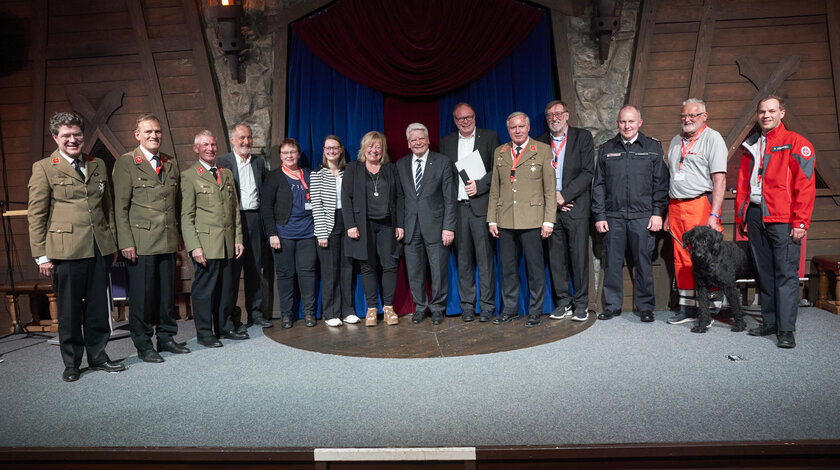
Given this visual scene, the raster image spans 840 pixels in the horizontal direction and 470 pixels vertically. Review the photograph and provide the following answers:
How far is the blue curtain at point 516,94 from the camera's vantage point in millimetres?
4574

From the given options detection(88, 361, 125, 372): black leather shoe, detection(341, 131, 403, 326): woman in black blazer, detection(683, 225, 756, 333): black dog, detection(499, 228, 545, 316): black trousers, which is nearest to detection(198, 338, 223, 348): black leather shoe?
detection(88, 361, 125, 372): black leather shoe

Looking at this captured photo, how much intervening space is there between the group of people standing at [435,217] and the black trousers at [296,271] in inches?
0.4

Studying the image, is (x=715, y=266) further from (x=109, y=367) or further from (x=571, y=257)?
(x=109, y=367)

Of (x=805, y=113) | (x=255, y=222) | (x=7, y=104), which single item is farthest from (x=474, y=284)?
(x=7, y=104)

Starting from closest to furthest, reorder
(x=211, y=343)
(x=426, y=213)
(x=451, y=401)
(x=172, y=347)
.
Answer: (x=451, y=401) < (x=172, y=347) < (x=211, y=343) < (x=426, y=213)

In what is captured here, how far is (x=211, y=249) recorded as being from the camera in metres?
3.81

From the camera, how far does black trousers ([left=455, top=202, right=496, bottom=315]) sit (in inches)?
172

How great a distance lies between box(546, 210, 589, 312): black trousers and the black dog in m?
0.74

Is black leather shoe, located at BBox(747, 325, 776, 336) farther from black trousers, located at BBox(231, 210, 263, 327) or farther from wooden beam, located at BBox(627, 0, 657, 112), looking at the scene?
black trousers, located at BBox(231, 210, 263, 327)

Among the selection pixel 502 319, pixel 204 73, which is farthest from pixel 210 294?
pixel 502 319

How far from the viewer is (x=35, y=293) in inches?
181

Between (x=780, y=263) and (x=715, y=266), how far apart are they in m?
0.38

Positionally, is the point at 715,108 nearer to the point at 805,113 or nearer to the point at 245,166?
the point at 805,113

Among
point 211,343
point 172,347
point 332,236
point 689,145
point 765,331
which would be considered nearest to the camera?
point 765,331
